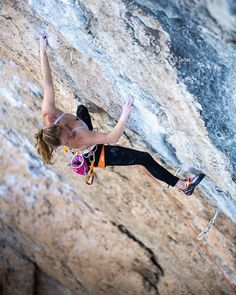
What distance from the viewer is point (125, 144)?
4.53m

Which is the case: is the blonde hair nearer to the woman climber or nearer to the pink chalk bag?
the woman climber

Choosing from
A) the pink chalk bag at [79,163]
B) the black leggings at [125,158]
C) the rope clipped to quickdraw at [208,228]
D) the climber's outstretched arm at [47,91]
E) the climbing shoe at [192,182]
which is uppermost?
the climber's outstretched arm at [47,91]

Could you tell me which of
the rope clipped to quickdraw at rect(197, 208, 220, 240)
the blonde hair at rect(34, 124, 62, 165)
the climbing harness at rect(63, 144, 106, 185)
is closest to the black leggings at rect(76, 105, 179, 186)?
the climbing harness at rect(63, 144, 106, 185)

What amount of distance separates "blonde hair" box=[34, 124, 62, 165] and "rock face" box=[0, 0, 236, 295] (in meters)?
0.68

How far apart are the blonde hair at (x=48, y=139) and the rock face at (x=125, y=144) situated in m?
0.68

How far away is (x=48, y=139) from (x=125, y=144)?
168 centimetres

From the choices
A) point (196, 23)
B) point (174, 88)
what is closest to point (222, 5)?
point (196, 23)

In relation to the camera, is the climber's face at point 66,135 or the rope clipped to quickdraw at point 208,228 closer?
the climber's face at point 66,135

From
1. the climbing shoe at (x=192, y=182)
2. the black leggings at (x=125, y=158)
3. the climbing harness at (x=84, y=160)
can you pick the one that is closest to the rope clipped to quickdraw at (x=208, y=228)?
the climbing shoe at (x=192, y=182)

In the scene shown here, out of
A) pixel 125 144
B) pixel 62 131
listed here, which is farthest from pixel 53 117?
pixel 125 144

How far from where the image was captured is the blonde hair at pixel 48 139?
9.71 ft

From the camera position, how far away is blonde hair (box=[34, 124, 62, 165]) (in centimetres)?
296

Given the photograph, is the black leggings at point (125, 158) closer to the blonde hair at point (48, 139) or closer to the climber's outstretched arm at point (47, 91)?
the climber's outstretched arm at point (47, 91)

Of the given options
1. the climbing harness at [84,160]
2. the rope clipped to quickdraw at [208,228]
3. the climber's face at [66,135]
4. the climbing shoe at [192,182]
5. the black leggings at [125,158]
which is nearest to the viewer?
the climber's face at [66,135]
